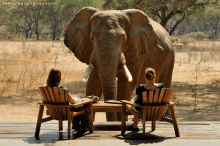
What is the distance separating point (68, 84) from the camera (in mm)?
15562

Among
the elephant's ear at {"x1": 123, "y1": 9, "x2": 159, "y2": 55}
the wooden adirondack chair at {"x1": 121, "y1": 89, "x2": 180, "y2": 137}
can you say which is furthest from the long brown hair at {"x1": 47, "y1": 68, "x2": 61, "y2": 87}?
the elephant's ear at {"x1": 123, "y1": 9, "x2": 159, "y2": 55}

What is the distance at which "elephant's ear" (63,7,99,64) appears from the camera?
7723 mm

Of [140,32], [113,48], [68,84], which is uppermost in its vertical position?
[140,32]

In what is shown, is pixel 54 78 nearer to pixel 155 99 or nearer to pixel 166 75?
pixel 155 99

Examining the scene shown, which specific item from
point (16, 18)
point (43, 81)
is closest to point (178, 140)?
point (43, 81)

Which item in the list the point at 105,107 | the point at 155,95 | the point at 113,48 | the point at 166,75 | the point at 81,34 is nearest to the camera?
the point at 155,95

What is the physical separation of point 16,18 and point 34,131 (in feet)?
155

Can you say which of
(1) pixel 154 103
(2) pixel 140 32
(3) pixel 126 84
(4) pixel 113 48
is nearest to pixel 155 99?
(1) pixel 154 103

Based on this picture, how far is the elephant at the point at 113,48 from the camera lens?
6645 millimetres

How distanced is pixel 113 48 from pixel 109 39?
186 mm

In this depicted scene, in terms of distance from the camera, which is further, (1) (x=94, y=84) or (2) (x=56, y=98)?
(1) (x=94, y=84)

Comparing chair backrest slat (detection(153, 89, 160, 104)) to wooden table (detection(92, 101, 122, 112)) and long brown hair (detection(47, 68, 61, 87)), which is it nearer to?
wooden table (detection(92, 101, 122, 112))

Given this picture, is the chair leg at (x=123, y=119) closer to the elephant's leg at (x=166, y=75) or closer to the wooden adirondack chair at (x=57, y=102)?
the wooden adirondack chair at (x=57, y=102)

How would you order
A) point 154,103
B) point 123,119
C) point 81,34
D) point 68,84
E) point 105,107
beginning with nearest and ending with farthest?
point 154,103
point 123,119
point 105,107
point 81,34
point 68,84
